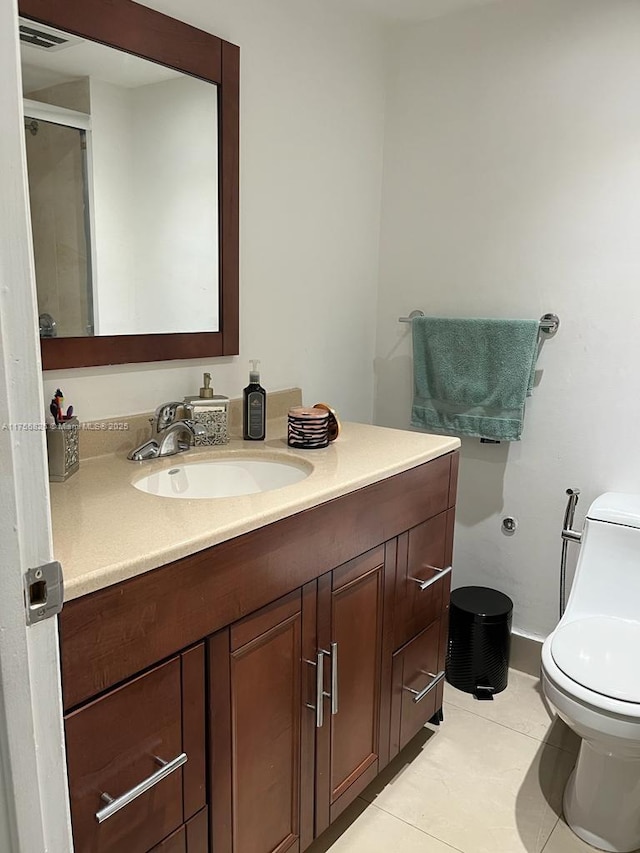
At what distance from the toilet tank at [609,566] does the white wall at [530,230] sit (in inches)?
7.8

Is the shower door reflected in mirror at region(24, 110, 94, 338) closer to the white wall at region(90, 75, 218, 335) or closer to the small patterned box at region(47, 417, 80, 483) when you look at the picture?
the white wall at region(90, 75, 218, 335)

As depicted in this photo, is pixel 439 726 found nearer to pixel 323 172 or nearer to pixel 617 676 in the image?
pixel 617 676

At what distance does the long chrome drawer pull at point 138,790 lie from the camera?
3.24 ft

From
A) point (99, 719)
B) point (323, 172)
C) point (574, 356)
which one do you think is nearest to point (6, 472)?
point (99, 719)

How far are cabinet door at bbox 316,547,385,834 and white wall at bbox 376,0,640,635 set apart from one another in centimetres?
87

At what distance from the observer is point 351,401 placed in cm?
241

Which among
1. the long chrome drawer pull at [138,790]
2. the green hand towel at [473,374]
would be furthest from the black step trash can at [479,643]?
the long chrome drawer pull at [138,790]

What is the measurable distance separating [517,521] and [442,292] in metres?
0.82

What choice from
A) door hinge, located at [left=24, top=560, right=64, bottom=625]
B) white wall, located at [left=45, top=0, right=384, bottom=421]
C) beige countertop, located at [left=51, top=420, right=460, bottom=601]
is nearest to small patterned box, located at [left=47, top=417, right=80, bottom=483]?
beige countertop, located at [left=51, top=420, right=460, bottom=601]

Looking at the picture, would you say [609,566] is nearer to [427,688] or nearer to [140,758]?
[427,688]

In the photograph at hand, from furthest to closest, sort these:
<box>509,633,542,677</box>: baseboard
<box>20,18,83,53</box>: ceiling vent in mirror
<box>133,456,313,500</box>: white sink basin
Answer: <box>509,633,542,677</box>: baseboard < <box>133,456,313,500</box>: white sink basin < <box>20,18,83,53</box>: ceiling vent in mirror

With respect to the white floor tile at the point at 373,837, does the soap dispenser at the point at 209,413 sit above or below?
above

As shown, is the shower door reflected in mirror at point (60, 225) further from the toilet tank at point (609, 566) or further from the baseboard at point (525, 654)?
the baseboard at point (525, 654)

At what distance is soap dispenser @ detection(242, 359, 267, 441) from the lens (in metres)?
1.76
